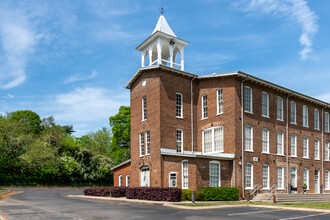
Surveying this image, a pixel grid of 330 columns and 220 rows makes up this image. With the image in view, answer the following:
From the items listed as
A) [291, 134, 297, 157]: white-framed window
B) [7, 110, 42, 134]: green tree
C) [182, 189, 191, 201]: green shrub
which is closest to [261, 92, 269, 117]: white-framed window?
[291, 134, 297, 157]: white-framed window

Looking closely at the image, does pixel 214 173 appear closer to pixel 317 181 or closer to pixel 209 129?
pixel 209 129

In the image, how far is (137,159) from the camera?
1282 inches

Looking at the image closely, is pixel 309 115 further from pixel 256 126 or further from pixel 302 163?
pixel 256 126

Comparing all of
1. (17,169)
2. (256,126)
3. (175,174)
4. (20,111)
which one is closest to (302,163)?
(256,126)

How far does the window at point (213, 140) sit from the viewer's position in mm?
30859

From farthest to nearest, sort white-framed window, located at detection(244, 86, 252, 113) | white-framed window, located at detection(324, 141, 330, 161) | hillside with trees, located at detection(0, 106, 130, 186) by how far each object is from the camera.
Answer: hillside with trees, located at detection(0, 106, 130, 186)
white-framed window, located at detection(324, 141, 330, 161)
white-framed window, located at detection(244, 86, 252, 113)

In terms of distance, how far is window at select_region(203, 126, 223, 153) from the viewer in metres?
30.9

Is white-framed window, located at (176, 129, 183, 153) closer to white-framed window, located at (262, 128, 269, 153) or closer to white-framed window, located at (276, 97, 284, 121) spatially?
white-framed window, located at (262, 128, 269, 153)

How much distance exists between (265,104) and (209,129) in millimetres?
6089

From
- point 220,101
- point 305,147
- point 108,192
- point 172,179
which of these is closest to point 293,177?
point 305,147

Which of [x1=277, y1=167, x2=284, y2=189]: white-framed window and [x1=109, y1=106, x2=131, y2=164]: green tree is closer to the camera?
[x1=277, y1=167, x2=284, y2=189]: white-framed window

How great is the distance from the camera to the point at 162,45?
34438 mm

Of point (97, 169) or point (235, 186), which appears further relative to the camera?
point (97, 169)

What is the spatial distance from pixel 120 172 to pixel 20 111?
43023 millimetres
